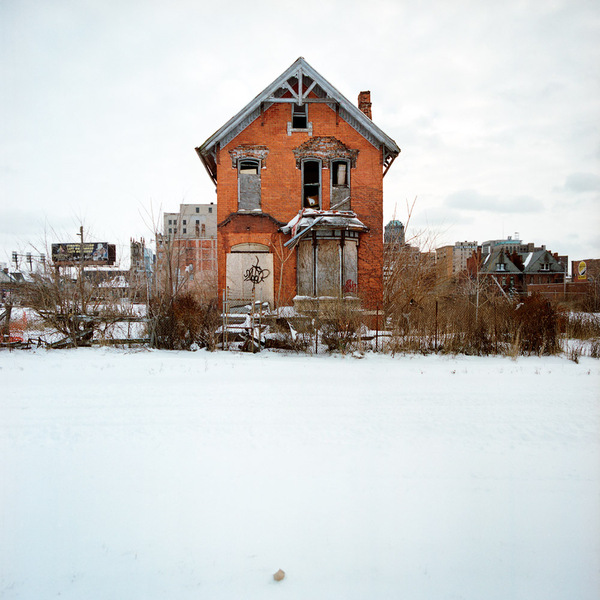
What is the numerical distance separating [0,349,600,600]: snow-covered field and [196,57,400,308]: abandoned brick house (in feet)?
29.5

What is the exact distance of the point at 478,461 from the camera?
4.26 m

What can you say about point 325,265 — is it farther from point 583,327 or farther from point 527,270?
point 527,270

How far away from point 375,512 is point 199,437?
2.46 metres

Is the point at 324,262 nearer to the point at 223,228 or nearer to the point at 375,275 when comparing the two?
the point at 375,275

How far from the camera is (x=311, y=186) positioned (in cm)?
1590

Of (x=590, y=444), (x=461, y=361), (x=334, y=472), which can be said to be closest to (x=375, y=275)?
(x=461, y=361)

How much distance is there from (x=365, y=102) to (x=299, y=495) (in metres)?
17.9

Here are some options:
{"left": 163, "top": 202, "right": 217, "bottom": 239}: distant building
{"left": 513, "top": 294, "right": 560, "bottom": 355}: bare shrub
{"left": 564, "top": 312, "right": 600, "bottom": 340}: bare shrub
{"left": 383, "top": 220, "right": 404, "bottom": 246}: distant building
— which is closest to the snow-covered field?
{"left": 513, "top": 294, "right": 560, "bottom": 355}: bare shrub

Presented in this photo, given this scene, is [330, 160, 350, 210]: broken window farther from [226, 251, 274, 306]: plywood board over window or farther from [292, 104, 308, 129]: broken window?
[226, 251, 274, 306]: plywood board over window

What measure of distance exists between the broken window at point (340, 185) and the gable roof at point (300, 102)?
1.52 metres

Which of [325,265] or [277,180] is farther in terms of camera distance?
[277,180]

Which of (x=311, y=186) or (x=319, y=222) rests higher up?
(x=311, y=186)

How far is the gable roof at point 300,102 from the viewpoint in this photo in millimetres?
14883

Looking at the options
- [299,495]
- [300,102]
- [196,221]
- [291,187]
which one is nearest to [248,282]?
[291,187]
